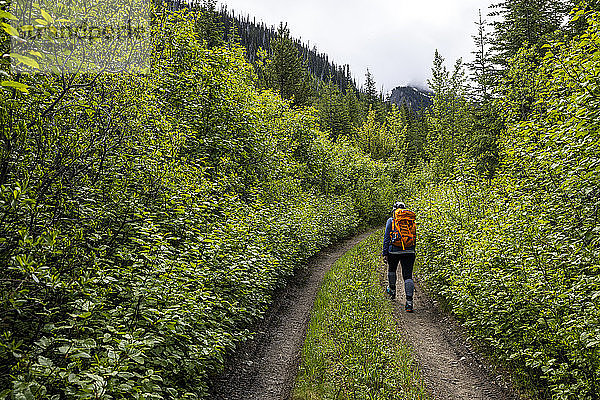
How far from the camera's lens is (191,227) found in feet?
22.8

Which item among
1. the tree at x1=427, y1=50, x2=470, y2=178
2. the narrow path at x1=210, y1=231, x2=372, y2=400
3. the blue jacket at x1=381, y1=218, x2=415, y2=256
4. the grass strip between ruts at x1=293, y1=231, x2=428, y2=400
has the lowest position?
the narrow path at x1=210, y1=231, x2=372, y2=400

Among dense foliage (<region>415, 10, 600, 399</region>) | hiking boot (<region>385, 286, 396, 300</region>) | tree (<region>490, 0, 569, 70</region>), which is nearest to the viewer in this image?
dense foliage (<region>415, 10, 600, 399</region>)

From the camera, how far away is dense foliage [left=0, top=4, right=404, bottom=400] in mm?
3066

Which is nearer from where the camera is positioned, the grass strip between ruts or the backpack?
the grass strip between ruts

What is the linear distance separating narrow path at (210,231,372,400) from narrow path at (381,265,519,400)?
2279mm

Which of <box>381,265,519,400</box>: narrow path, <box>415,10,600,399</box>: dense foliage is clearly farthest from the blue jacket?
<box>381,265,519,400</box>: narrow path

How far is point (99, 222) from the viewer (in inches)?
197

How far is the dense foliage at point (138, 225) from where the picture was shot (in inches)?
121

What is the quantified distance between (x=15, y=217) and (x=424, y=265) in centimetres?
1186

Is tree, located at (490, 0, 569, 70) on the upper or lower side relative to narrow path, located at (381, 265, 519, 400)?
upper

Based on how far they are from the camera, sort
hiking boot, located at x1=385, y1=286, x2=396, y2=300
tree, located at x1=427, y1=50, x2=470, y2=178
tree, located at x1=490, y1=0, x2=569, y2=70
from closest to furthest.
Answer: hiking boot, located at x1=385, y1=286, x2=396, y2=300, tree, located at x1=490, y1=0, x2=569, y2=70, tree, located at x1=427, y1=50, x2=470, y2=178

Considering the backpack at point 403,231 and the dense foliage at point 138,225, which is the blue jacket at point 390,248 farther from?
the dense foliage at point 138,225

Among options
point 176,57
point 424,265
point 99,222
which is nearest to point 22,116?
point 99,222

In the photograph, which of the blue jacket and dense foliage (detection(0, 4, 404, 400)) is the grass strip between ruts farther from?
dense foliage (detection(0, 4, 404, 400))
